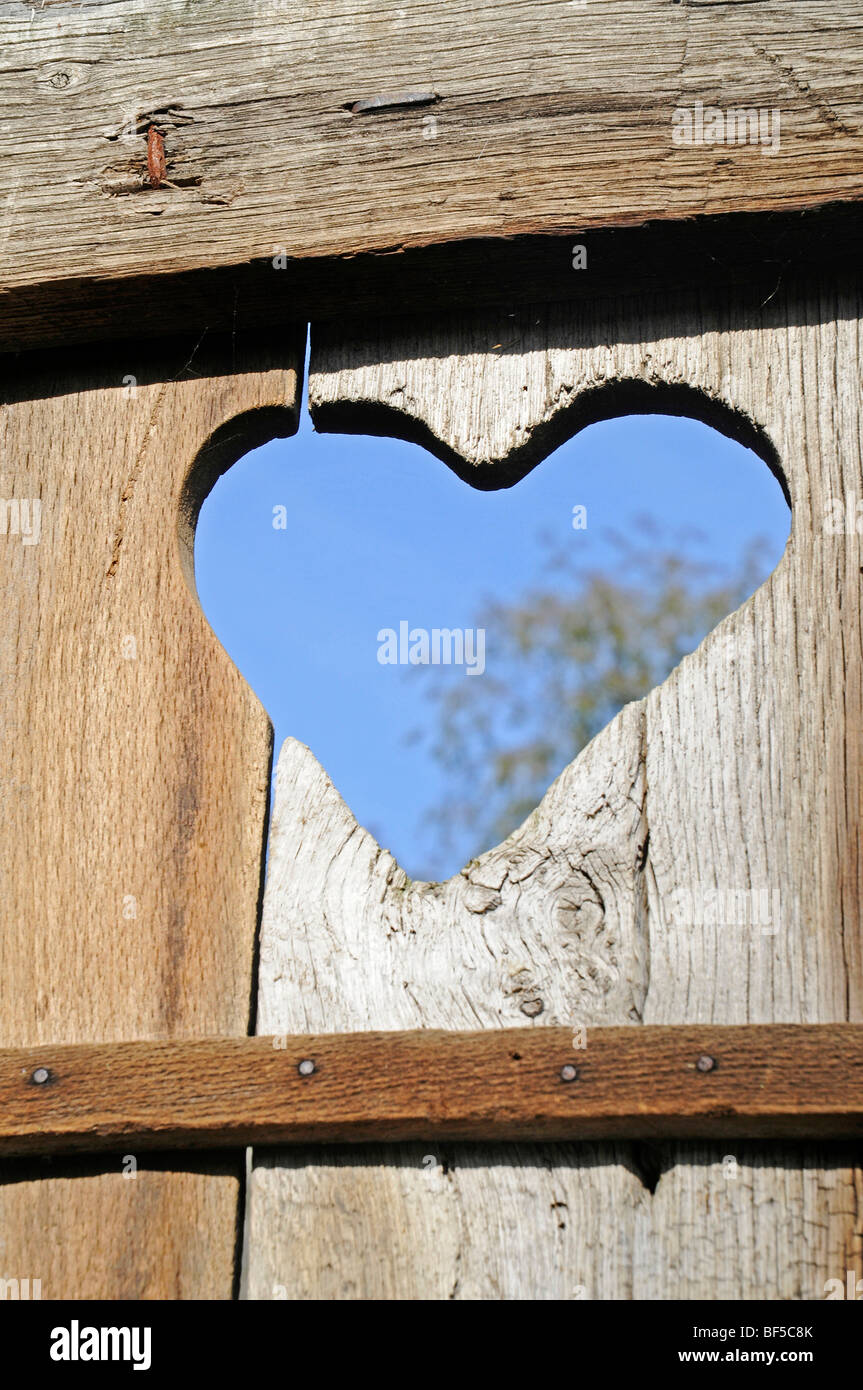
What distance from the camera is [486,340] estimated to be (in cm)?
179

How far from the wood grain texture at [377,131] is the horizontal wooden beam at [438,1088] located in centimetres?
103

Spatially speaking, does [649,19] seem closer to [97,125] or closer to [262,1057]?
[97,125]

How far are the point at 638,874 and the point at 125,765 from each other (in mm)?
688

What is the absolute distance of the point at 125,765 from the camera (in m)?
1.65

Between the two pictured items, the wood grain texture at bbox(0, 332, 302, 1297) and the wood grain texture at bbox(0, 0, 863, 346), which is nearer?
the wood grain texture at bbox(0, 332, 302, 1297)

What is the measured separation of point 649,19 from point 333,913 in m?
1.31

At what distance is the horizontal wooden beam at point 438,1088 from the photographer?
4.29 ft

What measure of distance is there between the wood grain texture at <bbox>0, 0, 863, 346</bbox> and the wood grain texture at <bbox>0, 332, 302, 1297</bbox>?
15 cm

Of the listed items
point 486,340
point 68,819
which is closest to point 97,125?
point 486,340

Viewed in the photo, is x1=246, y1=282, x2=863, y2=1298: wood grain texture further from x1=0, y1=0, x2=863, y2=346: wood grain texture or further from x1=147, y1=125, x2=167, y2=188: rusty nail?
x1=147, y1=125, x2=167, y2=188: rusty nail

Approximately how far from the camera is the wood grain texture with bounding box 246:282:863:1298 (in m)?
1.37

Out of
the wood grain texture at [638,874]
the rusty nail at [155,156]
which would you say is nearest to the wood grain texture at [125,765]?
the wood grain texture at [638,874]

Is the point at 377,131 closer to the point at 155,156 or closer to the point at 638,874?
the point at 155,156

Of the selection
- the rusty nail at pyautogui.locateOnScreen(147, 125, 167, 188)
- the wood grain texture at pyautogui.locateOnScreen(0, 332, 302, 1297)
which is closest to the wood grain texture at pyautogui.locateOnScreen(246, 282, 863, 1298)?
the wood grain texture at pyautogui.locateOnScreen(0, 332, 302, 1297)
